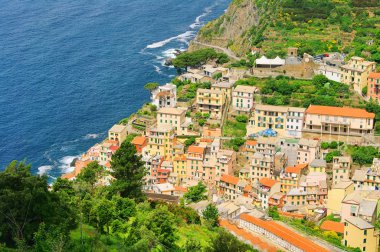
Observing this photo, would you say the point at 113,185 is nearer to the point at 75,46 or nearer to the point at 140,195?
the point at 140,195

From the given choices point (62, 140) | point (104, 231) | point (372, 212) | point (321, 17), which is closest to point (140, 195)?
point (104, 231)

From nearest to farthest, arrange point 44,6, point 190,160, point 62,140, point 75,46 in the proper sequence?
point 190,160, point 62,140, point 75,46, point 44,6

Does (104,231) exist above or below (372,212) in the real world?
above

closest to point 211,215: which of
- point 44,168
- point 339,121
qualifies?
point 339,121

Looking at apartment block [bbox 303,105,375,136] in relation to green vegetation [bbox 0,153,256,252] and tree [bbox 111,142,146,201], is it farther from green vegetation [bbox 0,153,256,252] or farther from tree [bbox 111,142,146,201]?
tree [bbox 111,142,146,201]

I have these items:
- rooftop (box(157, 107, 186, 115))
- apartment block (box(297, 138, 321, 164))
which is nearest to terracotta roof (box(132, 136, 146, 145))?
rooftop (box(157, 107, 186, 115))

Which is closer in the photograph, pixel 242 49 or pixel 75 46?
pixel 242 49
